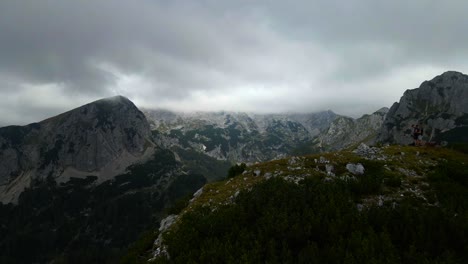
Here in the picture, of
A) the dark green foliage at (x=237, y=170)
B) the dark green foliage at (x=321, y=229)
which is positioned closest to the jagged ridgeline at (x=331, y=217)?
the dark green foliage at (x=321, y=229)

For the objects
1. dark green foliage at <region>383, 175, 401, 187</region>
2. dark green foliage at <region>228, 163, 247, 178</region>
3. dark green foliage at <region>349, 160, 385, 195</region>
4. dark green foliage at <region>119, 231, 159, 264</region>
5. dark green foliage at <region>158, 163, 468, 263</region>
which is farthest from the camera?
dark green foliage at <region>228, 163, 247, 178</region>

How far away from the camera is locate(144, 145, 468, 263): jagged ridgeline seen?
80.4 feet

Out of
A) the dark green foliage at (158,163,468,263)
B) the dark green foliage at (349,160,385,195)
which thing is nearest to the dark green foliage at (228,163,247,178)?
the dark green foliage at (158,163,468,263)

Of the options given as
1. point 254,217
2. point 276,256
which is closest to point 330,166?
point 254,217

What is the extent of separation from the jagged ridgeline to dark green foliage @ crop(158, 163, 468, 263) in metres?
0.08

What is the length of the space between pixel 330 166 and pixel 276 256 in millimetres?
19788

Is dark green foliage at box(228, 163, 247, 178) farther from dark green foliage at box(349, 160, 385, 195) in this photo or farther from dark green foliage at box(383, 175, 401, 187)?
dark green foliage at box(383, 175, 401, 187)

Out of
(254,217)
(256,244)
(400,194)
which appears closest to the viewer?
(256,244)

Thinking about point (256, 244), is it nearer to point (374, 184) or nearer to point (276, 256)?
point (276, 256)

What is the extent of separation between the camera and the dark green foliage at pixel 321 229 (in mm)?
23953

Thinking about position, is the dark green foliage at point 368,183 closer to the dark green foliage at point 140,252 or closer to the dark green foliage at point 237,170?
the dark green foliage at point 237,170

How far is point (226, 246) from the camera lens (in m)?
26.6

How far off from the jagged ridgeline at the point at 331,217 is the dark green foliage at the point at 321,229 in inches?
3.1

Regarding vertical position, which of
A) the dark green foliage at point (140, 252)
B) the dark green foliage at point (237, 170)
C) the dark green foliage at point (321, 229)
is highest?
the dark green foliage at point (237, 170)
